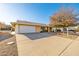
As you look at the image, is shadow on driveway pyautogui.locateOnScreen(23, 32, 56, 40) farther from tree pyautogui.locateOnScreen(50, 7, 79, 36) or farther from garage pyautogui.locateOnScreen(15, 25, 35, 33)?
tree pyautogui.locateOnScreen(50, 7, 79, 36)

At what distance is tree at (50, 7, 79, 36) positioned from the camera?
15.3 feet

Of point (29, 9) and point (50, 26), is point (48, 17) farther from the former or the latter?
point (29, 9)

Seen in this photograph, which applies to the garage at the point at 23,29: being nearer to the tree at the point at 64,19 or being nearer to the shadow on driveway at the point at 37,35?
the shadow on driveway at the point at 37,35

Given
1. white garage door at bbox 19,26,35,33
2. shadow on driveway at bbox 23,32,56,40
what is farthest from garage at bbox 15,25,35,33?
shadow on driveway at bbox 23,32,56,40

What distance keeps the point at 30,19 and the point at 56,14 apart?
3.56 feet

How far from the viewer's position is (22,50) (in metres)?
3.81

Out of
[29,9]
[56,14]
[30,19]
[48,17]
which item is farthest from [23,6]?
[56,14]

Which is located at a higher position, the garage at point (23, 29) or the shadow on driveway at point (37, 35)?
the garage at point (23, 29)

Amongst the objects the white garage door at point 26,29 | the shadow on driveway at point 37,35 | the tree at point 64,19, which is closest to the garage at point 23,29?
the white garage door at point 26,29

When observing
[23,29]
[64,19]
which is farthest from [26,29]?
[64,19]

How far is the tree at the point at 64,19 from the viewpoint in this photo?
15.3ft

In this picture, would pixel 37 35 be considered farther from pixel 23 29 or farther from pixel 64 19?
pixel 64 19

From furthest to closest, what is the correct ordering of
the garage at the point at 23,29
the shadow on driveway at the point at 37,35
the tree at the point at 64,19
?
the garage at the point at 23,29
the shadow on driveway at the point at 37,35
the tree at the point at 64,19

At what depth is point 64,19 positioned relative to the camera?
4797 millimetres
